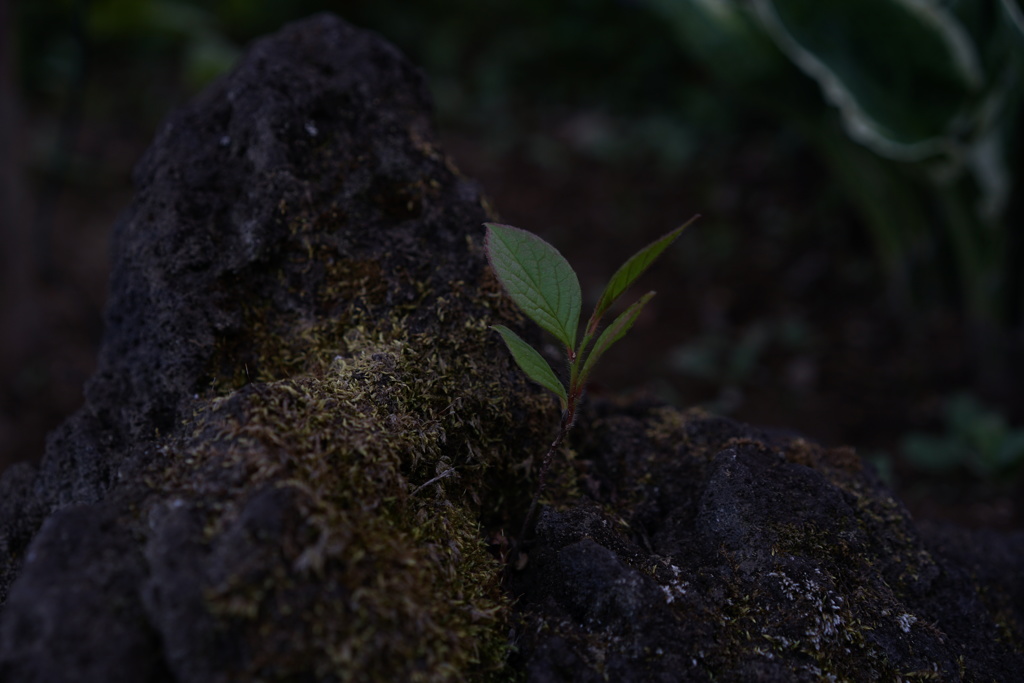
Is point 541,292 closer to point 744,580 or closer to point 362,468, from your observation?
point 362,468

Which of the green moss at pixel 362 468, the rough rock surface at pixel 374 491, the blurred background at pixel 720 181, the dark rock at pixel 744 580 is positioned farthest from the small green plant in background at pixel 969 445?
the green moss at pixel 362 468

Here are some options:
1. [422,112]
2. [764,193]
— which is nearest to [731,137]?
[764,193]

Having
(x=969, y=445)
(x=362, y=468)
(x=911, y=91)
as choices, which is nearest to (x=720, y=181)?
(x=911, y=91)

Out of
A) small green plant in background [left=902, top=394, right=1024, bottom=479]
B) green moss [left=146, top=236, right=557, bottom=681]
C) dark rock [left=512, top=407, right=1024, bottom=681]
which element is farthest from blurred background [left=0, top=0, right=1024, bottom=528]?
green moss [left=146, top=236, right=557, bottom=681]

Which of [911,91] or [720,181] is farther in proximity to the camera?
[720,181]

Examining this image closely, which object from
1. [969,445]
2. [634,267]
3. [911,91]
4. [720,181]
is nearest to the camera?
[634,267]

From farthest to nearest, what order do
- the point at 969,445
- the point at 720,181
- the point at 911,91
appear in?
the point at 720,181, the point at 969,445, the point at 911,91

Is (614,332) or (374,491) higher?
(614,332)
